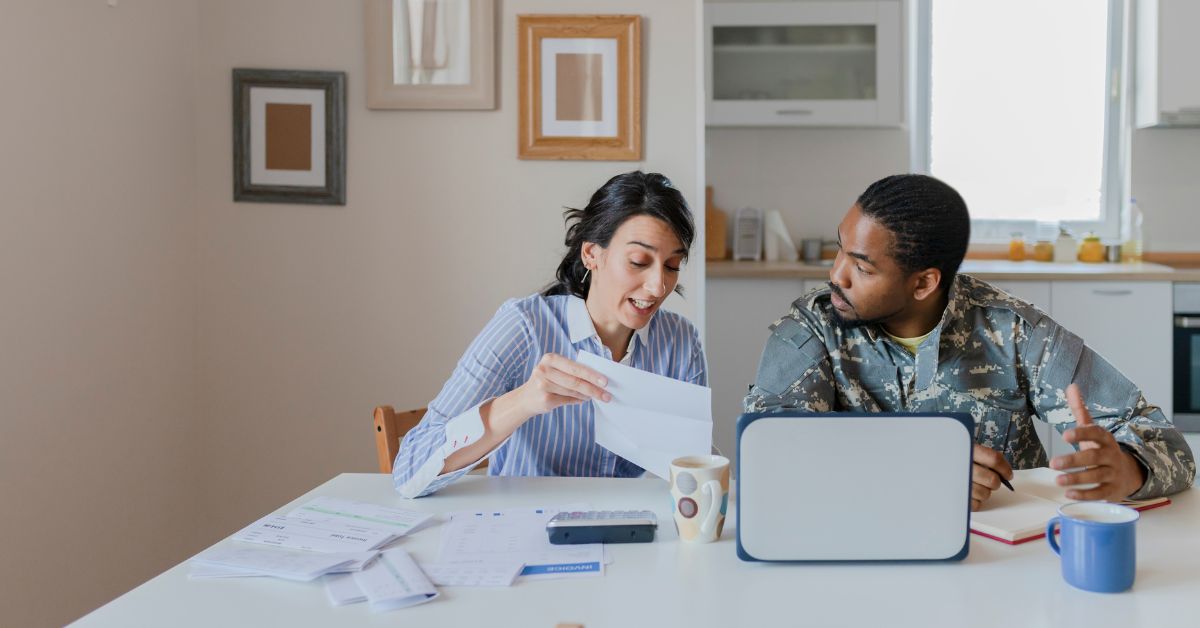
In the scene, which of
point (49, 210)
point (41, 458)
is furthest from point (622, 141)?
point (41, 458)

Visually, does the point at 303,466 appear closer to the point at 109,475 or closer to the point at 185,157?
the point at 109,475

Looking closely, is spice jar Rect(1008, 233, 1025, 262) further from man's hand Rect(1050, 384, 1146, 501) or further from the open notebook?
man's hand Rect(1050, 384, 1146, 501)

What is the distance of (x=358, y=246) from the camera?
309 cm

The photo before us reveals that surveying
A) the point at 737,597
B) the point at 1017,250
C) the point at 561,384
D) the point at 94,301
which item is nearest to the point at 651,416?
the point at 561,384

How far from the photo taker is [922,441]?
1222mm

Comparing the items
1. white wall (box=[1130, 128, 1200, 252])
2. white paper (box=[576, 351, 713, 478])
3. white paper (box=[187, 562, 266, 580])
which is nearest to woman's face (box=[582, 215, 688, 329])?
white paper (box=[576, 351, 713, 478])

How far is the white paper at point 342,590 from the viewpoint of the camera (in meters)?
1.12

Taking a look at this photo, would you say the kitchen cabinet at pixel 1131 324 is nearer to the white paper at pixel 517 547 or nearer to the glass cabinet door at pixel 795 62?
the glass cabinet door at pixel 795 62

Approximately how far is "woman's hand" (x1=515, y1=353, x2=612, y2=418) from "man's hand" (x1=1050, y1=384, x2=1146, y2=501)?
0.63 metres

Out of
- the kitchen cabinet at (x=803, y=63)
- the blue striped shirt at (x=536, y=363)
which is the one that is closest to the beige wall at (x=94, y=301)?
the blue striped shirt at (x=536, y=363)

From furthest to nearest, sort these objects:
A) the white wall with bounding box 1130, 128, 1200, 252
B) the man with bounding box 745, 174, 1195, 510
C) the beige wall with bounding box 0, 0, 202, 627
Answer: the white wall with bounding box 1130, 128, 1200, 252 < the beige wall with bounding box 0, 0, 202, 627 < the man with bounding box 745, 174, 1195, 510

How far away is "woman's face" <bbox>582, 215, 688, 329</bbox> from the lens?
180cm

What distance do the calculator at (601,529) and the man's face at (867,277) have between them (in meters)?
0.61

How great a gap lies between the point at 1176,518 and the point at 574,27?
6.89 feet
